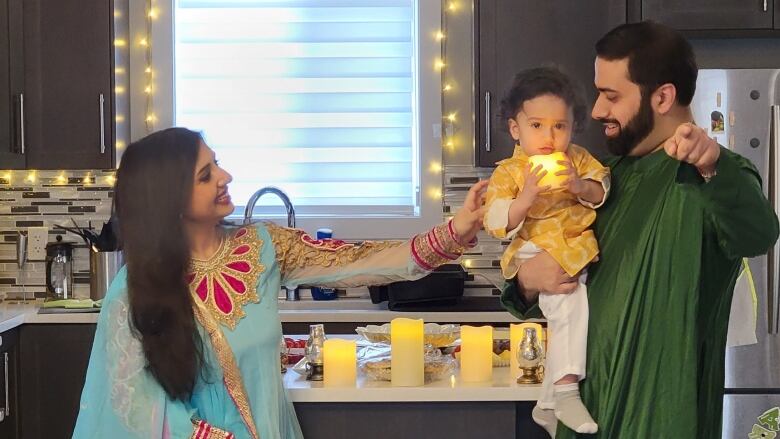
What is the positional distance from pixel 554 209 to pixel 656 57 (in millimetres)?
363

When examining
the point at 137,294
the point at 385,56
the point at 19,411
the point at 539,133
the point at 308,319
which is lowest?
the point at 19,411

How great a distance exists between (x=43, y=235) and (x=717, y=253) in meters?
3.42

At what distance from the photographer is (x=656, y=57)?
187 centimetres

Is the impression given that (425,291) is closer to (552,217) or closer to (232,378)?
(232,378)

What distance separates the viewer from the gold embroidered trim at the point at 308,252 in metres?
2.36

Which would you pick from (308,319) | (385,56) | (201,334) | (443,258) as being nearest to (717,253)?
(443,258)

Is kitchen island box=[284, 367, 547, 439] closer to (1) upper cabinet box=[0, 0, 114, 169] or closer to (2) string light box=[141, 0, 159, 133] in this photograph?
(1) upper cabinet box=[0, 0, 114, 169]

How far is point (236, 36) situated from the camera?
14.9 ft

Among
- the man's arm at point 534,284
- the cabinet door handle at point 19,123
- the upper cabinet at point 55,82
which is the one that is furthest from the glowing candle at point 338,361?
the cabinet door handle at point 19,123

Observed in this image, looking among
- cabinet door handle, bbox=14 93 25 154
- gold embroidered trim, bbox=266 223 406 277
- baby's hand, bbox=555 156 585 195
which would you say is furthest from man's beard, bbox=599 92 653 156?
cabinet door handle, bbox=14 93 25 154

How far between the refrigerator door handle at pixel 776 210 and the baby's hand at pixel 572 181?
209cm

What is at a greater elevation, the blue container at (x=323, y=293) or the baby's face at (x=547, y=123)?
the baby's face at (x=547, y=123)

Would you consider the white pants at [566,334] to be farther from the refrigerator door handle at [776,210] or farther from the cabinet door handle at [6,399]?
the cabinet door handle at [6,399]

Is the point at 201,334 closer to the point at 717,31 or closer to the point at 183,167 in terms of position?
the point at 183,167
